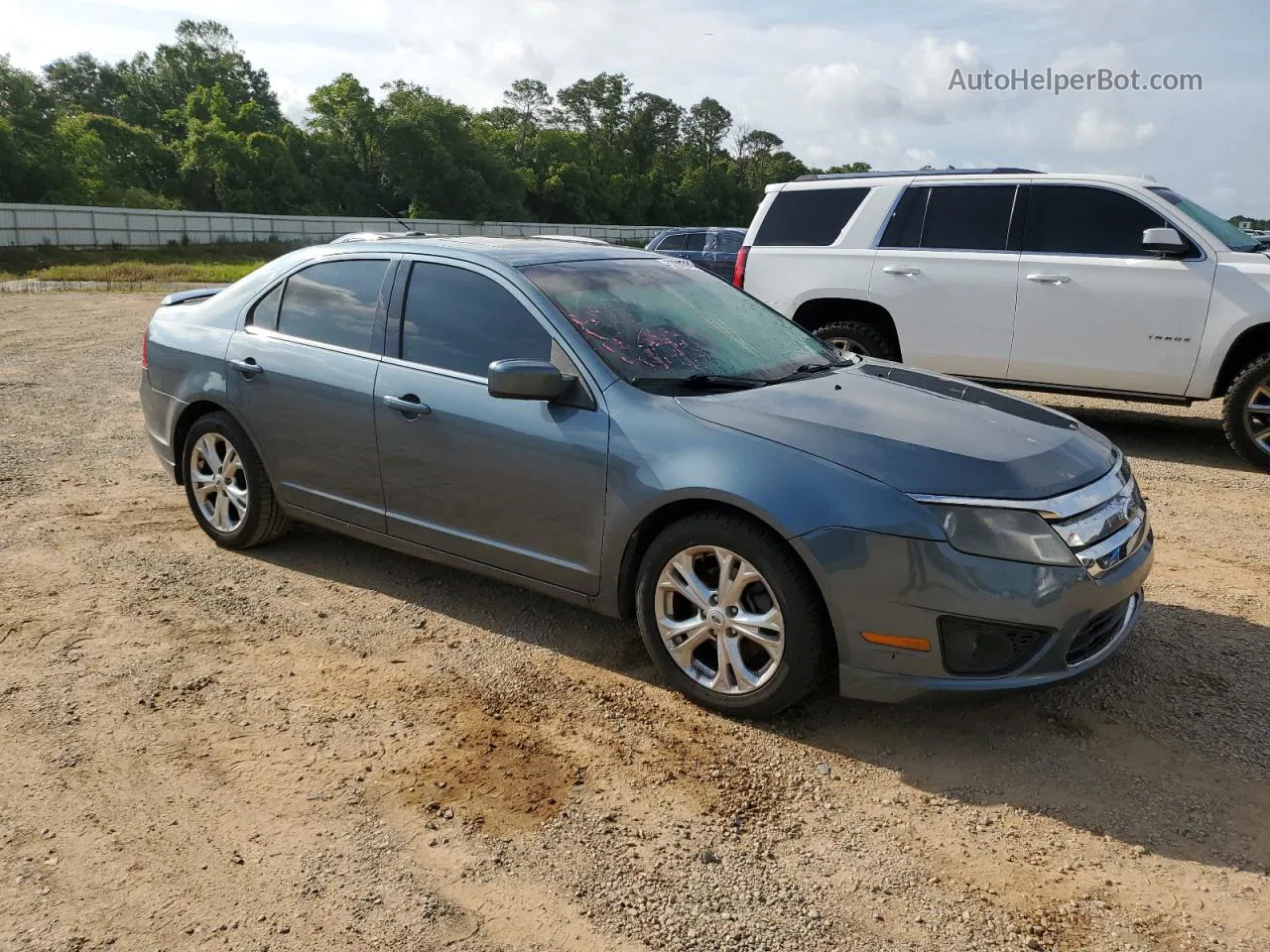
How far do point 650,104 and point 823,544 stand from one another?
11663cm

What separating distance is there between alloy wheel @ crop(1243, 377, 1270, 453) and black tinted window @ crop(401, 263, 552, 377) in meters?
5.52

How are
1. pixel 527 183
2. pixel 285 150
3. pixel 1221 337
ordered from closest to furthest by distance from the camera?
pixel 1221 337 → pixel 285 150 → pixel 527 183

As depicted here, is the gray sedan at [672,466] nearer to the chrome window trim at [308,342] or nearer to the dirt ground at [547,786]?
the chrome window trim at [308,342]

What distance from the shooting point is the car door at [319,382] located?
4527mm

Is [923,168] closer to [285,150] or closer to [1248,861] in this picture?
[1248,861]

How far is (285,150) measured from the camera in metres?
63.3

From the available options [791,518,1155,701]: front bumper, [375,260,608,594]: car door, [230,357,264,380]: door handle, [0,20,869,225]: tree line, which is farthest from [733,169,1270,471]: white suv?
[0,20,869,225]: tree line

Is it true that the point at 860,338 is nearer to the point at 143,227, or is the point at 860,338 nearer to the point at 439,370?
the point at 439,370

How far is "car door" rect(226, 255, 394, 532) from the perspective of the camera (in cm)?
453

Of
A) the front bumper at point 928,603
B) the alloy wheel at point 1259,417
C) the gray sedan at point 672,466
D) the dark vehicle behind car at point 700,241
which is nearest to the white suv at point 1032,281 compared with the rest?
the alloy wheel at point 1259,417

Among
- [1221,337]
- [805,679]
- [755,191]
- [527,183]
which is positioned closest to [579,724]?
[805,679]

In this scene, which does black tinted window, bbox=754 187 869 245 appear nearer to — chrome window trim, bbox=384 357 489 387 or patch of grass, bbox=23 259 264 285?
chrome window trim, bbox=384 357 489 387

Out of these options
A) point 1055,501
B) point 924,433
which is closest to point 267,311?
point 924,433

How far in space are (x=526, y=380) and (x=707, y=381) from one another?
0.71m
